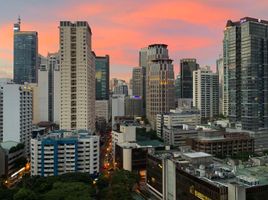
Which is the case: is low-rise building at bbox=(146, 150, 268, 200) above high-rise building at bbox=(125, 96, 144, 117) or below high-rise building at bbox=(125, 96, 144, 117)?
below

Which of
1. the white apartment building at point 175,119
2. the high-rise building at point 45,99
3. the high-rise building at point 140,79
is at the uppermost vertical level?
the high-rise building at point 140,79

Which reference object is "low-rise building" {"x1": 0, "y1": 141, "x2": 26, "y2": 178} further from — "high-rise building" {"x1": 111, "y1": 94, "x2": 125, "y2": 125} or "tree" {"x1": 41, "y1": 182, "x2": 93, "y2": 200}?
"high-rise building" {"x1": 111, "y1": 94, "x2": 125, "y2": 125}

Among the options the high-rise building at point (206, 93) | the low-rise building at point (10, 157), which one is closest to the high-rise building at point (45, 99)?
the low-rise building at point (10, 157)

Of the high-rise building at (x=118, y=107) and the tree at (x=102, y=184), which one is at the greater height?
the high-rise building at (x=118, y=107)

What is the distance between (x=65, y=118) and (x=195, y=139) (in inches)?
1372

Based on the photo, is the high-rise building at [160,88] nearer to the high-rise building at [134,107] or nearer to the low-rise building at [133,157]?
the high-rise building at [134,107]

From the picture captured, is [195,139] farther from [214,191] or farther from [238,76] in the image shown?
[214,191]

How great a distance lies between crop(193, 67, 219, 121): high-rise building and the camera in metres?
154

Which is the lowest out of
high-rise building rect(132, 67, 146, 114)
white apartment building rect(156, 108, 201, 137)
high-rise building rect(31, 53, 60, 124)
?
white apartment building rect(156, 108, 201, 137)

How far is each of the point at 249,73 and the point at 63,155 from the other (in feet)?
197

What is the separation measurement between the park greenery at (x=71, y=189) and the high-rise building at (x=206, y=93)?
10796 centimetres

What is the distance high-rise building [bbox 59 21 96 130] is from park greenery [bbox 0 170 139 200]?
1480 inches

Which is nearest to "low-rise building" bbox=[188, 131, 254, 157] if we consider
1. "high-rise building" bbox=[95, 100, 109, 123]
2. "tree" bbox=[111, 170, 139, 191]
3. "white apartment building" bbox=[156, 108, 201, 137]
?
"tree" bbox=[111, 170, 139, 191]

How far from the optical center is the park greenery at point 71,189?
39188 millimetres
